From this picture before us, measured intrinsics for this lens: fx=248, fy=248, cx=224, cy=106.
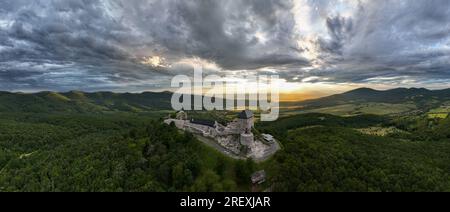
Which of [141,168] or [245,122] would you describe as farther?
[245,122]

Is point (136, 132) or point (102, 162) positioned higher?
point (136, 132)

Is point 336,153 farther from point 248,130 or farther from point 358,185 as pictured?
point 248,130

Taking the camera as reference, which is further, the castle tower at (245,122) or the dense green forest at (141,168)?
the castle tower at (245,122)

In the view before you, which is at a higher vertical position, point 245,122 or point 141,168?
point 245,122

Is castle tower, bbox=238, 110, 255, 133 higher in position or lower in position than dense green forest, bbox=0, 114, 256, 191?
higher

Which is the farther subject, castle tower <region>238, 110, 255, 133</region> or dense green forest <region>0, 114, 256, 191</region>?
castle tower <region>238, 110, 255, 133</region>

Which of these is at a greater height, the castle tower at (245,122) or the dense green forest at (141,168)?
the castle tower at (245,122)
